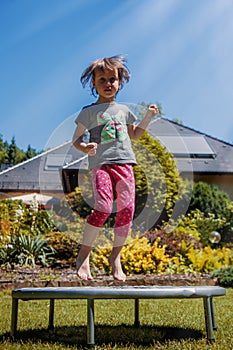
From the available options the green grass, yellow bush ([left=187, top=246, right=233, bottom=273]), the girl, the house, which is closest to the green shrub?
yellow bush ([left=187, top=246, right=233, bottom=273])

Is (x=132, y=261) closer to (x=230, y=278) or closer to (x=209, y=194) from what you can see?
(x=230, y=278)

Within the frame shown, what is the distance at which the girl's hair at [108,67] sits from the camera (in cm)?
325

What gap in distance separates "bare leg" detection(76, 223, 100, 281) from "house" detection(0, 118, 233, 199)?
1050cm

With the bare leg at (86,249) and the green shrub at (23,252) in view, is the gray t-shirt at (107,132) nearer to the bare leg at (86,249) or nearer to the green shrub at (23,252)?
the bare leg at (86,249)

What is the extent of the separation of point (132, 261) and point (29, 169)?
12.9m

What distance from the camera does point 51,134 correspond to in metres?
3.99

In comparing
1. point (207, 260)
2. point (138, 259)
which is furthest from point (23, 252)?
point (207, 260)

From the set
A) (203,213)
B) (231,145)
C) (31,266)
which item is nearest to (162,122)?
(231,145)

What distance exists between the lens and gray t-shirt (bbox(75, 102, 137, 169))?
320 cm

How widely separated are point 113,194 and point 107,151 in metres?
0.29

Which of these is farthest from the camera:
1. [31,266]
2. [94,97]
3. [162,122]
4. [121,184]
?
[162,122]

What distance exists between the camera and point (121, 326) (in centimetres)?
342

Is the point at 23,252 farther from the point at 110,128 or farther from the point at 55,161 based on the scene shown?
the point at 55,161

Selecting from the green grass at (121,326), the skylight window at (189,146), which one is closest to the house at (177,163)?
the skylight window at (189,146)
